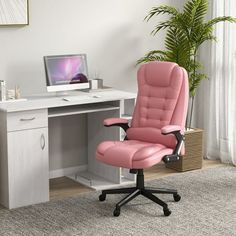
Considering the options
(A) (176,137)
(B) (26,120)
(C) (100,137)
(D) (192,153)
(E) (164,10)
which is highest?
(E) (164,10)

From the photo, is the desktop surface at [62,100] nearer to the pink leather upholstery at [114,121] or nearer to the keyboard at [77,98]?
the keyboard at [77,98]

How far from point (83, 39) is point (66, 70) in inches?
18.5

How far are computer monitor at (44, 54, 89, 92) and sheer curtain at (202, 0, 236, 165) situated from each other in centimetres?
A: 148

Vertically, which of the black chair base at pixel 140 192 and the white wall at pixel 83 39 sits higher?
the white wall at pixel 83 39

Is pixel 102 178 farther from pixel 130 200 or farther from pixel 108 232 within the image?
pixel 108 232

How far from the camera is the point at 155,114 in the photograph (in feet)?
16.1

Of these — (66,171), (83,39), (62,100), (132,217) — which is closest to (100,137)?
(66,171)

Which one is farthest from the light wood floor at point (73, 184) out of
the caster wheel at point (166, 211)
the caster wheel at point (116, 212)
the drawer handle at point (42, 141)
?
the caster wheel at point (166, 211)

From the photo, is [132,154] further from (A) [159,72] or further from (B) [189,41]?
(B) [189,41]

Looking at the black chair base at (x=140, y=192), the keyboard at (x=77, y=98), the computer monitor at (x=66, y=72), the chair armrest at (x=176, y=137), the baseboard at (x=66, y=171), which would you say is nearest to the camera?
the chair armrest at (x=176, y=137)

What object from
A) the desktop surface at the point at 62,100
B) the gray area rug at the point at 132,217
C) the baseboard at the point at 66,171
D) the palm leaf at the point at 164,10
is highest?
the palm leaf at the point at 164,10

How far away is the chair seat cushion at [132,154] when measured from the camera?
14.6 feet

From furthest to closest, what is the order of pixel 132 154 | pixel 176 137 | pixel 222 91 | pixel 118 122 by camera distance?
pixel 222 91, pixel 118 122, pixel 176 137, pixel 132 154

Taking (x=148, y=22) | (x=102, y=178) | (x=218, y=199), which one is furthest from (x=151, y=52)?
(x=218, y=199)
